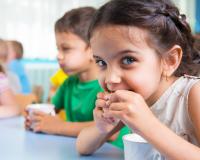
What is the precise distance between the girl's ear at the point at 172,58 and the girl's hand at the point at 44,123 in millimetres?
489

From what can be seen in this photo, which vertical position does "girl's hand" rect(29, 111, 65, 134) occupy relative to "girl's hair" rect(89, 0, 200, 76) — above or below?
below

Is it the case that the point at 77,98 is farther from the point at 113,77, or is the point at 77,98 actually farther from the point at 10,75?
the point at 10,75

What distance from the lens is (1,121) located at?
4.63 feet

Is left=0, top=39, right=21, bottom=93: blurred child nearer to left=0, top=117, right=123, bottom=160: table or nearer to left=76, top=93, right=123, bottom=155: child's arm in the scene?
left=0, top=117, right=123, bottom=160: table

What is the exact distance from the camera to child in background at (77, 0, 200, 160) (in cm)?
65

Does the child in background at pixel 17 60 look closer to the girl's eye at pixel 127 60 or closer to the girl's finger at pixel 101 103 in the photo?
the girl's finger at pixel 101 103

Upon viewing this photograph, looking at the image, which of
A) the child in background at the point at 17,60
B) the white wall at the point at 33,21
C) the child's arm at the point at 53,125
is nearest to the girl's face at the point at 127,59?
the child's arm at the point at 53,125

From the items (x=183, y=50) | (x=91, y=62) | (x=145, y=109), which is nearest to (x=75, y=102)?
(x=91, y=62)

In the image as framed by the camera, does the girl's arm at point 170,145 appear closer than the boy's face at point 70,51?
Yes

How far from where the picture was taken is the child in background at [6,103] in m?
1.53

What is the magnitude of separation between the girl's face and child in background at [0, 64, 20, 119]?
0.89 metres

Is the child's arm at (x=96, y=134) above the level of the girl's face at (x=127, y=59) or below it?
below

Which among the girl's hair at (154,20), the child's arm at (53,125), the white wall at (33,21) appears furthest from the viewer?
the white wall at (33,21)

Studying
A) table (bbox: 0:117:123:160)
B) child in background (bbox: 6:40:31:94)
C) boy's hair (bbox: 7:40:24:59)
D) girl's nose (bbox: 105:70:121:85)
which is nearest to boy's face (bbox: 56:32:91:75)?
table (bbox: 0:117:123:160)
